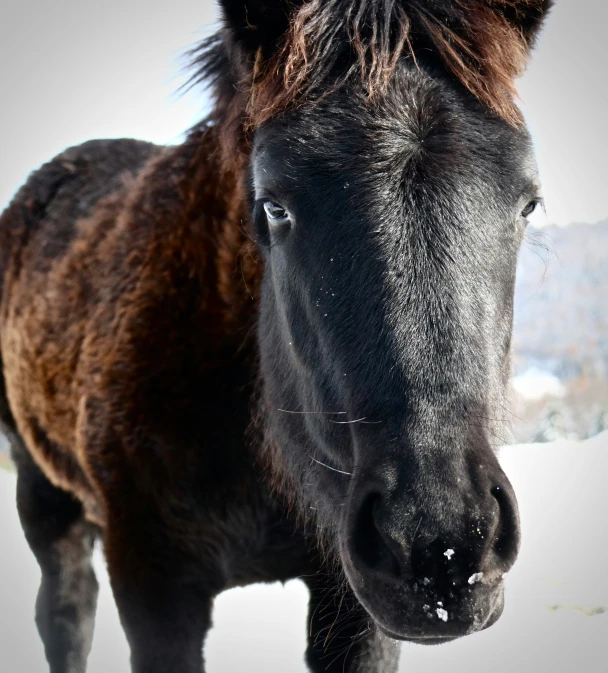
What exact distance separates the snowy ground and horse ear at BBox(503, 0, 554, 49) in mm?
3812

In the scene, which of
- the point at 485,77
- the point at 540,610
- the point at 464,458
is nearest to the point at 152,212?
the point at 485,77

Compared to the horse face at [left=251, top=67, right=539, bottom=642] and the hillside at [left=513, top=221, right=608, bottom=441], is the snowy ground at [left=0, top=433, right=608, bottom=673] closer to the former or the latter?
the horse face at [left=251, top=67, right=539, bottom=642]

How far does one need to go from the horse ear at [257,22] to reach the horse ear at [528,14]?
66cm

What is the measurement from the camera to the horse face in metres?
1.35

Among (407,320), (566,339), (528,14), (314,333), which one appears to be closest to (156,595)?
(314,333)

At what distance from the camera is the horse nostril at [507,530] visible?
141 cm

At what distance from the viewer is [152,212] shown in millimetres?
2924

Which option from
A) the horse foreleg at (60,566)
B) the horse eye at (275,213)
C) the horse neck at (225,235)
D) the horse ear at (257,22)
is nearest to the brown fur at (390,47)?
the horse ear at (257,22)

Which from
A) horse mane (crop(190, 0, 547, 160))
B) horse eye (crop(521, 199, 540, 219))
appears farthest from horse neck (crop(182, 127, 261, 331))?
horse eye (crop(521, 199, 540, 219))

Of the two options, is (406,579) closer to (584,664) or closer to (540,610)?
(584,664)

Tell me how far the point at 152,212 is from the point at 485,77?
1588mm

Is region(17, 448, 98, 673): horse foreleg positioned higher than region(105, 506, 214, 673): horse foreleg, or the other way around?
region(105, 506, 214, 673): horse foreleg

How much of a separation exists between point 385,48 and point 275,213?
0.53 meters

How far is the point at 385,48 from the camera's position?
71.4 inches
